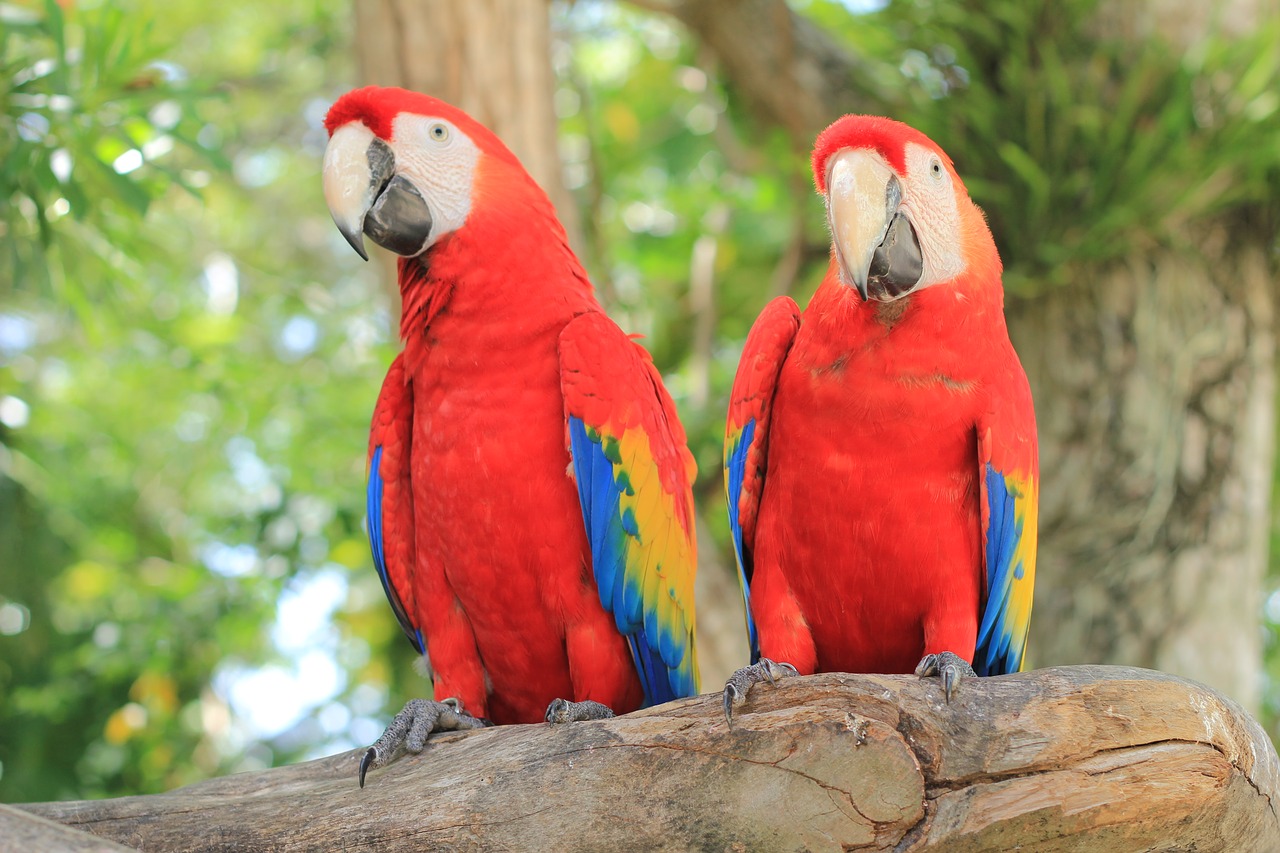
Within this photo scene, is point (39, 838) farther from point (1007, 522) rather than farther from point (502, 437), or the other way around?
point (1007, 522)

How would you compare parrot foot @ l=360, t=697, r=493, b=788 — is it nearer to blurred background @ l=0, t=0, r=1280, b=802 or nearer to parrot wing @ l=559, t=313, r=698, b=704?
parrot wing @ l=559, t=313, r=698, b=704

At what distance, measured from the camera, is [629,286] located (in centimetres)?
484

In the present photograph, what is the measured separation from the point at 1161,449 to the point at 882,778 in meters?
2.49

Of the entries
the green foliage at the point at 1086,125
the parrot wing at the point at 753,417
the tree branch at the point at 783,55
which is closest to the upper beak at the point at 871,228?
the parrot wing at the point at 753,417

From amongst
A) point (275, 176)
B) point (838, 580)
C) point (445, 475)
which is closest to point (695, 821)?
point (838, 580)

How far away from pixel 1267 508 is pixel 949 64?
73.7 inches

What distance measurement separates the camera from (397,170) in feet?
6.50

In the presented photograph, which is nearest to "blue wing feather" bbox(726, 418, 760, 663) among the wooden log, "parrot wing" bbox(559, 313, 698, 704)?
"parrot wing" bbox(559, 313, 698, 704)

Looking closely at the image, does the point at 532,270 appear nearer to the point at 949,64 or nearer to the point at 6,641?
the point at 949,64

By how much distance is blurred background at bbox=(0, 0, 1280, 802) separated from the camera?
3.06 m

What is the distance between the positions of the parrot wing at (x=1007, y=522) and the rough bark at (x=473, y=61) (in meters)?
1.61

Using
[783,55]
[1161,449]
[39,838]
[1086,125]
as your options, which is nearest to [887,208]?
[39,838]

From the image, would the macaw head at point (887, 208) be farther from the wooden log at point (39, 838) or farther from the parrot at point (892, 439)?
the wooden log at point (39, 838)

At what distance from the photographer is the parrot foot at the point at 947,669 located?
1.58 m
